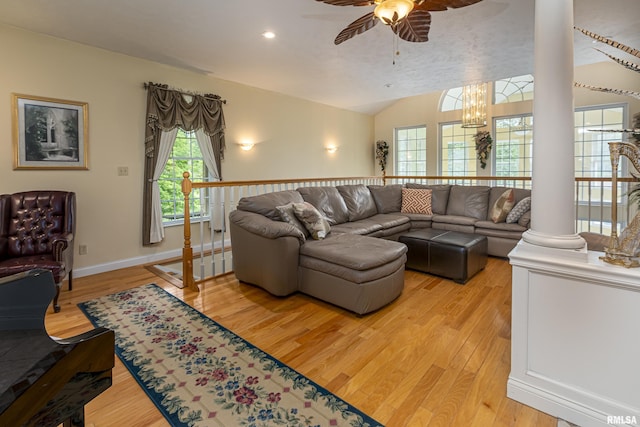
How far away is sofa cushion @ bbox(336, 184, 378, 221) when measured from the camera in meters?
4.48

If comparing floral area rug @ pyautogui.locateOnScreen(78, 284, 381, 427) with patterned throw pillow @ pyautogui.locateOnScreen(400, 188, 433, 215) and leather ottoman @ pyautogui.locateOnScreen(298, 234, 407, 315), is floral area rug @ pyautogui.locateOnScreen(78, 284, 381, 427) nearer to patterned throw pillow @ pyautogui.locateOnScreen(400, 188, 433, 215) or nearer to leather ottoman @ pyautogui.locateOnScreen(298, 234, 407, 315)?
leather ottoman @ pyautogui.locateOnScreen(298, 234, 407, 315)

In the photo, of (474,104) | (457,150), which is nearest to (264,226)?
(474,104)

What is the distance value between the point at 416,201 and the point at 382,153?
3.44 m

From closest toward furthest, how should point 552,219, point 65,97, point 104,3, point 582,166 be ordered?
point 552,219, point 104,3, point 65,97, point 582,166

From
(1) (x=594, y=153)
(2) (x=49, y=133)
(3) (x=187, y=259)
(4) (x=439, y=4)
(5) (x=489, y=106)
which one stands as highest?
(5) (x=489, y=106)

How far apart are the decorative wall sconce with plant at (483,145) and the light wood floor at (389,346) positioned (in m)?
4.27

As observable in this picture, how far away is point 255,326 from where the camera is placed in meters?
2.40

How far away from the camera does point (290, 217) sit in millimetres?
3156

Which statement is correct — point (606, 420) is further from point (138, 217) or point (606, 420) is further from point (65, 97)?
point (65, 97)

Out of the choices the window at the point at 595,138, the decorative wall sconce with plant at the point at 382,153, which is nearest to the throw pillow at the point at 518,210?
the window at the point at 595,138

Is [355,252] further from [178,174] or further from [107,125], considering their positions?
[107,125]

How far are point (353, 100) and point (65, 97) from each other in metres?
4.76

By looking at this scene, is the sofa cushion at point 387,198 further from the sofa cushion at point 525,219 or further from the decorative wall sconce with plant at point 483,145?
the decorative wall sconce with plant at point 483,145

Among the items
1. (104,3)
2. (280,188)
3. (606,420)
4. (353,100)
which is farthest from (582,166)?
(104,3)
